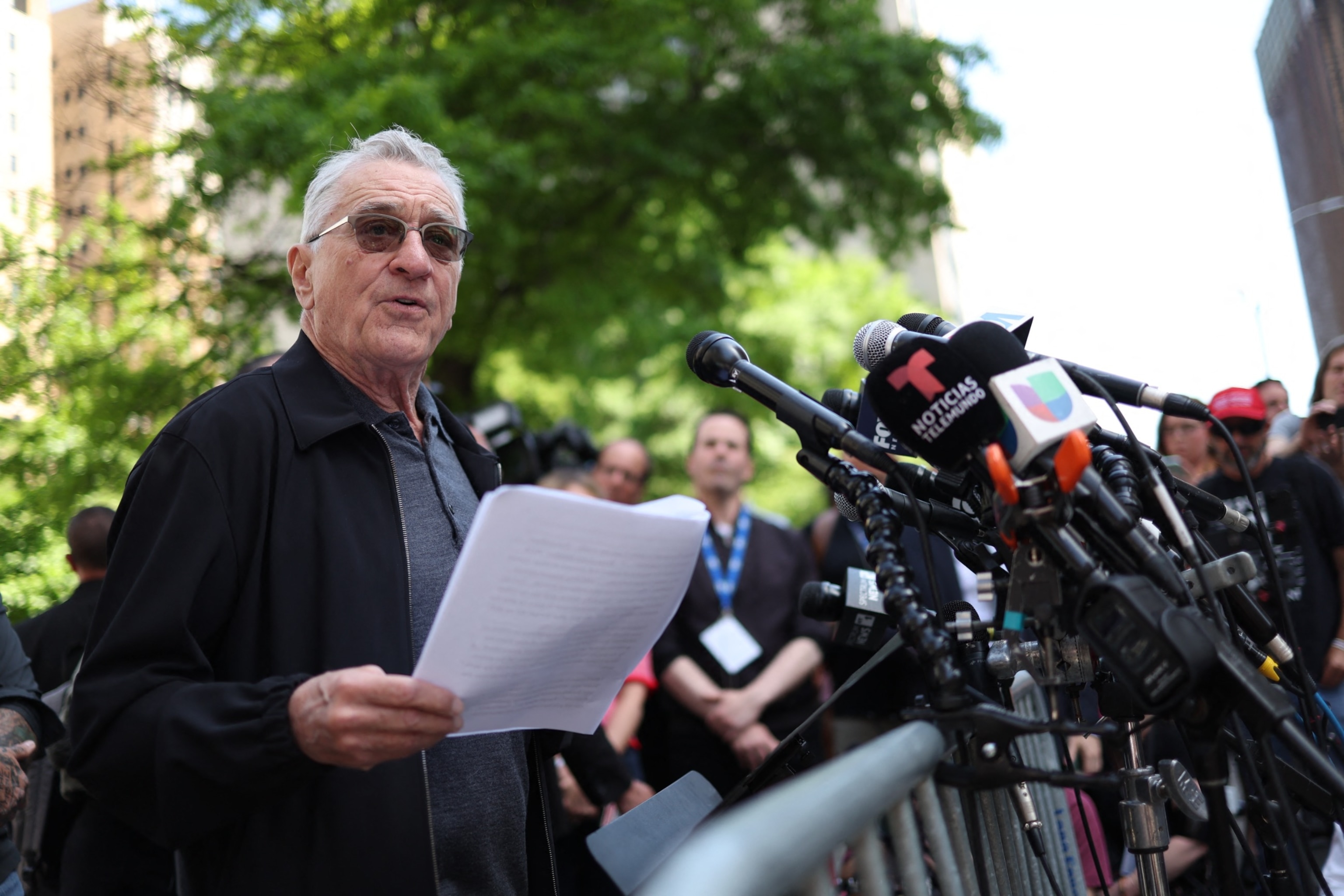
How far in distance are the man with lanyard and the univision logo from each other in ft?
10.8

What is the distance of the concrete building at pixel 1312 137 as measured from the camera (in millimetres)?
5523

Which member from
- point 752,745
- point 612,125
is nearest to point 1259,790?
point 752,745

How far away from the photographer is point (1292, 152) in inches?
227

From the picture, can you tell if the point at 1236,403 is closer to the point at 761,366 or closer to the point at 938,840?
the point at 938,840

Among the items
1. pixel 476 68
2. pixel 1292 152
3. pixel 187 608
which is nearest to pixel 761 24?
pixel 476 68

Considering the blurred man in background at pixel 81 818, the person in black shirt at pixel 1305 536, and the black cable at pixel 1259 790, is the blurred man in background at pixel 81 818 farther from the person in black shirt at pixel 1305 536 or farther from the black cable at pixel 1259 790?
the person in black shirt at pixel 1305 536

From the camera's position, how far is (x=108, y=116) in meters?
5.25

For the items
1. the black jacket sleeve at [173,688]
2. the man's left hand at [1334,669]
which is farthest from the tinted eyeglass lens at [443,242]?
the man's left hand at [1334,669]

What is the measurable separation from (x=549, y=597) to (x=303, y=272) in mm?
1222

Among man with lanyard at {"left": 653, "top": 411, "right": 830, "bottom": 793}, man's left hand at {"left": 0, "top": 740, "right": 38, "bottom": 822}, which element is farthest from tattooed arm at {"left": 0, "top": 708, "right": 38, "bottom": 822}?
man with lanyard at {"left": 653, "top": 411, "right": 830, "bottom": 793}

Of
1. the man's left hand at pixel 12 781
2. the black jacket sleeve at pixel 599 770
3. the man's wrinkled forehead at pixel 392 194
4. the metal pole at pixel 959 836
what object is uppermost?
the man's wrinkled forehead at pixel 392 194

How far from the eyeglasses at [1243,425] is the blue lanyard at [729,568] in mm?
2080

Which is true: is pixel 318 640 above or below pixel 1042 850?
above

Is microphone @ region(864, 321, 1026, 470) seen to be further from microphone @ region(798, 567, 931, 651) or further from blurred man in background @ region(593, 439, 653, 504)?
blurred man in background @ region(593, 439, 653, 504)
